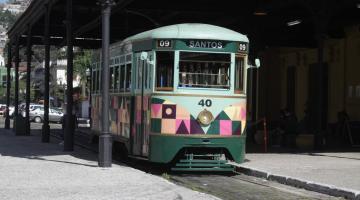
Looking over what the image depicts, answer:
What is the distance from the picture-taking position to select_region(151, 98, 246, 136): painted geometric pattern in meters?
14.7

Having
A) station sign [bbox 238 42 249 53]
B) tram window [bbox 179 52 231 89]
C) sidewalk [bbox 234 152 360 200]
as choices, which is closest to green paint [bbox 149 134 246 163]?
sidewalk [bbox 234 152 360 200]

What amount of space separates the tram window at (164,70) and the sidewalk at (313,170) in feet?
9.22

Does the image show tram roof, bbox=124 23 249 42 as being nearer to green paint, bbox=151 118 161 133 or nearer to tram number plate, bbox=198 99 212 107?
tram number plate, bbox=198 99 212 107

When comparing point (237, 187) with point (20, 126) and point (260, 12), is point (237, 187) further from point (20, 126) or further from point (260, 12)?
point (20, 126)

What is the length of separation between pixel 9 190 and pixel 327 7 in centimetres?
1371

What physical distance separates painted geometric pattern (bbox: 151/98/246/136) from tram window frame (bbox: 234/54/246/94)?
386mm

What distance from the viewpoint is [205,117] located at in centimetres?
1473

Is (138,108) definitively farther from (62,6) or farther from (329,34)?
(329,34)

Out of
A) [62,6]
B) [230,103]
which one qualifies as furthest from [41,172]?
[62,6]

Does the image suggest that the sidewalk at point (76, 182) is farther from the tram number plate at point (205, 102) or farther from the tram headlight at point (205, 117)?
the tram number plate at point (205, 102)

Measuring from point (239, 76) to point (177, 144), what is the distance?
2.13 meters

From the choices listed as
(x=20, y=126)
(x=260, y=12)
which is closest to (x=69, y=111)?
(x=260, y=12)

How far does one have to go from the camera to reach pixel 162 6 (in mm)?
27172

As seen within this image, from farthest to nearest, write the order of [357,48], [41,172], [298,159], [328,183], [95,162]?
[357,48] < [298,159] < [95,162] < [41,172] < [328,183]
